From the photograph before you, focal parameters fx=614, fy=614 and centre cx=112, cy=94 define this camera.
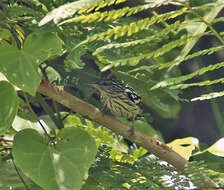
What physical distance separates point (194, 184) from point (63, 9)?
349mm

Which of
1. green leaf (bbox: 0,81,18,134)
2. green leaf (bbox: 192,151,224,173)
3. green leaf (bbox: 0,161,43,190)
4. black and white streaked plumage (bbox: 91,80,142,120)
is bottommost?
green leaf (bbox: 192,151,224,173)

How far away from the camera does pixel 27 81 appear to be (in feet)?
2.82

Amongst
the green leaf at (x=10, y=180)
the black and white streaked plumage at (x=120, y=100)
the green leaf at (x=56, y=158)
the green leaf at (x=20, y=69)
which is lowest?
the black and white streaked plumage at (x=120, y=100)

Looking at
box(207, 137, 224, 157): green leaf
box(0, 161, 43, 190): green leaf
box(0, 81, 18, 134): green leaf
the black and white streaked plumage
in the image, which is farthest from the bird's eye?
box(0, 81, 18, 134): green leaf

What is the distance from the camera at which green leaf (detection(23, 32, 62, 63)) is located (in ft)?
2.94

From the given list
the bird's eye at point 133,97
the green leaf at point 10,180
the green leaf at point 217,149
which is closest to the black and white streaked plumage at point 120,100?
the bird's eye at point 133,97

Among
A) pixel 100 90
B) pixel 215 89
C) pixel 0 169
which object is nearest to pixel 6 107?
pixel 0 169

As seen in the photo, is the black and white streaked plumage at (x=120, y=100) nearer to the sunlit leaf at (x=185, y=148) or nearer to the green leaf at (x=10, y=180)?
the sunlit leaf at (x=185, y=148)

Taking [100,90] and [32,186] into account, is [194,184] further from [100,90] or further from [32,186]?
[100,90]

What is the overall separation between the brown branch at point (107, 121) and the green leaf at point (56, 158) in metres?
Result: 0.03

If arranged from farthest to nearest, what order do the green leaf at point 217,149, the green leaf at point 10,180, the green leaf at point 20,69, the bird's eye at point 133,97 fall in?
the bird's eye at point 133,97 → the green leaf at point 217,149 → the green leaf at point 10,180 → the green leaf at point 20,69

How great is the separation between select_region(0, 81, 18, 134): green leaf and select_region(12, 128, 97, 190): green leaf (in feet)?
0.16

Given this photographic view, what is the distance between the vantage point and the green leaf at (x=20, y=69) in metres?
0.86

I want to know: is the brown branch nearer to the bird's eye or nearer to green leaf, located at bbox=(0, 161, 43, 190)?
green leaf, located at bbox=(0, 161, 43, 190)
